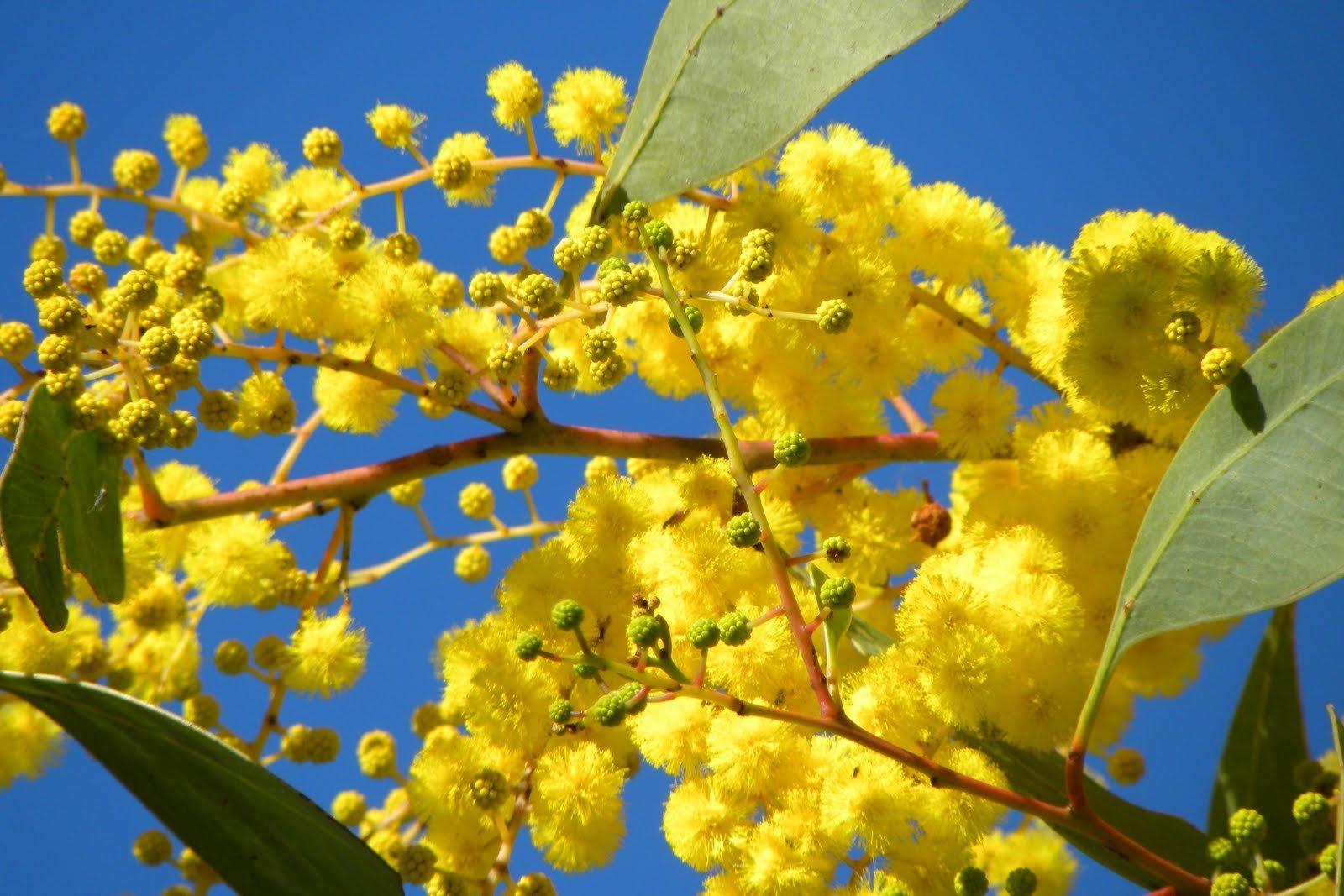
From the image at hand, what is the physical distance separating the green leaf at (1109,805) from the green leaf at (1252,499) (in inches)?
6.8

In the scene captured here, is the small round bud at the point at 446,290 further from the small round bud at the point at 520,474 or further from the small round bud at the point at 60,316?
the small round bud at the point at 520,474

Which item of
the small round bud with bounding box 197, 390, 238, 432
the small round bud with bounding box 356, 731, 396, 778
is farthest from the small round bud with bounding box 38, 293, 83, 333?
the small round bud with bounding box 356, 731, 396, 778

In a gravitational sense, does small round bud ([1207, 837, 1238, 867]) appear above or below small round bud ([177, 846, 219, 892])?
below


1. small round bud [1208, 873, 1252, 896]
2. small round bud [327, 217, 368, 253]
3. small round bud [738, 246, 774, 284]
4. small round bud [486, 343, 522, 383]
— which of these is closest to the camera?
small round bud [1208, 873, 1252, 896]

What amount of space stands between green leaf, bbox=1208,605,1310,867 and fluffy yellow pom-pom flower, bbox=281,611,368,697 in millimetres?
983

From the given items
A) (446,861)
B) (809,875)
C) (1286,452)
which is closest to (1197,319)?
(1286,452)

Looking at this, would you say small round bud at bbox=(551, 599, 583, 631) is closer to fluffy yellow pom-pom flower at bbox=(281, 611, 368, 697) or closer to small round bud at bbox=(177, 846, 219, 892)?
fluffy yellow pom-pom flower at bbox=(281, 611, 368, 697)

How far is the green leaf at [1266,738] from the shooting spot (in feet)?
5.00

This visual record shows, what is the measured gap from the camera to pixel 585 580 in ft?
4.35

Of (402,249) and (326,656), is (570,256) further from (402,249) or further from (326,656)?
(326,656)

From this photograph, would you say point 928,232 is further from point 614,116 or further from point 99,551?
point 99,551

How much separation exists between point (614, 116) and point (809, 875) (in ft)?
2.66

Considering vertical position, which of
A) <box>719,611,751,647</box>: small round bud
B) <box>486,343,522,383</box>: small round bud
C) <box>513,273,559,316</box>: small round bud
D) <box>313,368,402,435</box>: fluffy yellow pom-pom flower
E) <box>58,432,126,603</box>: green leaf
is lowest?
<box>719,611,751,647</box>: small round bud

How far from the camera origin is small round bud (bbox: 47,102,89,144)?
5.21 feet
